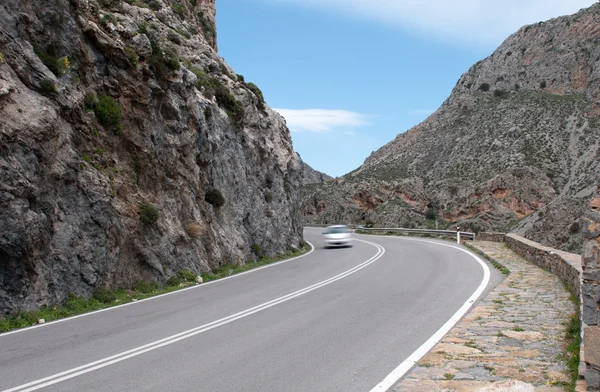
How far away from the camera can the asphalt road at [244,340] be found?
5.85 meters

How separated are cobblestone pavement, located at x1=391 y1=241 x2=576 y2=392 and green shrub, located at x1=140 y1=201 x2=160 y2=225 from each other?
973 centimetres

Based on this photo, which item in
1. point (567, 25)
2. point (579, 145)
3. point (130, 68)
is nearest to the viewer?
point (130, 68)

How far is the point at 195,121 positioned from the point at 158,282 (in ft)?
25.2

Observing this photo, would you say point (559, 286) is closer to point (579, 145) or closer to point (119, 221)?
point (119, 221)

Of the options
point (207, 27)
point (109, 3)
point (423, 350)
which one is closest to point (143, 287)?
point (423, 350)

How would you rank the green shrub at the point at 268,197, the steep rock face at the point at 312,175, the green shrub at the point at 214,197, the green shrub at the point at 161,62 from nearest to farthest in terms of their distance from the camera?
the green shrub at the point at 161,62, the green shrub at the point at 214,197, the green shrub at the point at 268,197, the steep rock face at the point at 312,175

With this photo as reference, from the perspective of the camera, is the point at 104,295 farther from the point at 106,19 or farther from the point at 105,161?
the point at 106,19

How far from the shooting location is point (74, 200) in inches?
487

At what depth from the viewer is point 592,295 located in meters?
4.85

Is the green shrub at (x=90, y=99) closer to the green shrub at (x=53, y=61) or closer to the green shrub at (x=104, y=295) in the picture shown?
the green shrub at (x=53, y=61)

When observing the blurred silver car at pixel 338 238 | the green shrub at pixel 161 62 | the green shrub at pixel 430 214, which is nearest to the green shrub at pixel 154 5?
the green shrub at pixel 161 62

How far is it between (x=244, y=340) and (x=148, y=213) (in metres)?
8.17

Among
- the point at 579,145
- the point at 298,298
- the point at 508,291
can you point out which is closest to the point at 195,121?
the point at 298,298

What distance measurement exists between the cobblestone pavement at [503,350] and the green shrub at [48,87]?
11.1 m
